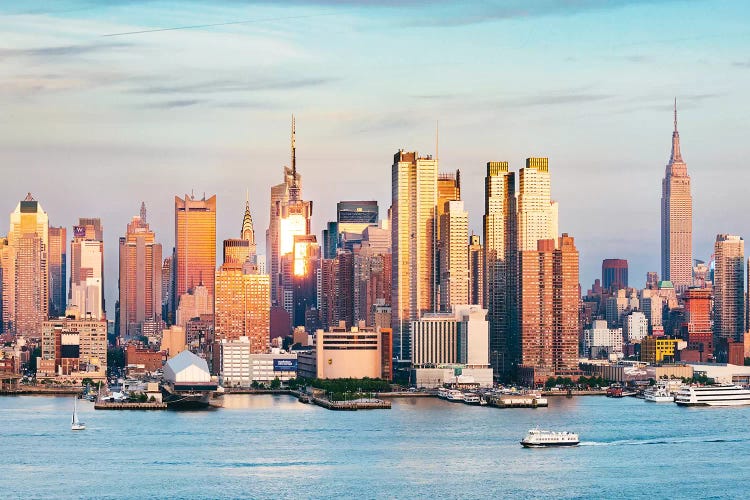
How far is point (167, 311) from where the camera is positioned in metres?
172

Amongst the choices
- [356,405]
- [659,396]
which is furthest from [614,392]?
[356,405]

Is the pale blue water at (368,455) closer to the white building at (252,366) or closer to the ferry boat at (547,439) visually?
the ferry boat at (547,439)

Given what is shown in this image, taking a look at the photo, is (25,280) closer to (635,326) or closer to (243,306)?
(243,306)

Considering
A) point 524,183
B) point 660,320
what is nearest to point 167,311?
point 660,320

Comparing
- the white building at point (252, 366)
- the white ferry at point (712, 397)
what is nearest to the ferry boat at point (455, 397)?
the white ferry at point (712, 397)

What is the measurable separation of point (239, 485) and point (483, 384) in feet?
166

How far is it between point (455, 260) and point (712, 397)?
4120 centimetres

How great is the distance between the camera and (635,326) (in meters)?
153

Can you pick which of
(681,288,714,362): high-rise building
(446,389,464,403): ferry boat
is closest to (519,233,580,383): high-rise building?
(446,389,464,403): ferry boat

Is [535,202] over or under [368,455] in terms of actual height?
over

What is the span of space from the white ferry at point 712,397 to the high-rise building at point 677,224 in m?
110

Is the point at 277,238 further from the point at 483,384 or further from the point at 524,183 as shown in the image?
the point at 483,384

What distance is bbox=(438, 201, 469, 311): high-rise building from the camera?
390 feet

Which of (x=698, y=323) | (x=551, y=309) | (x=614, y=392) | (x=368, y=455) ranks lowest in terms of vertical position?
(x=368, y=455)
